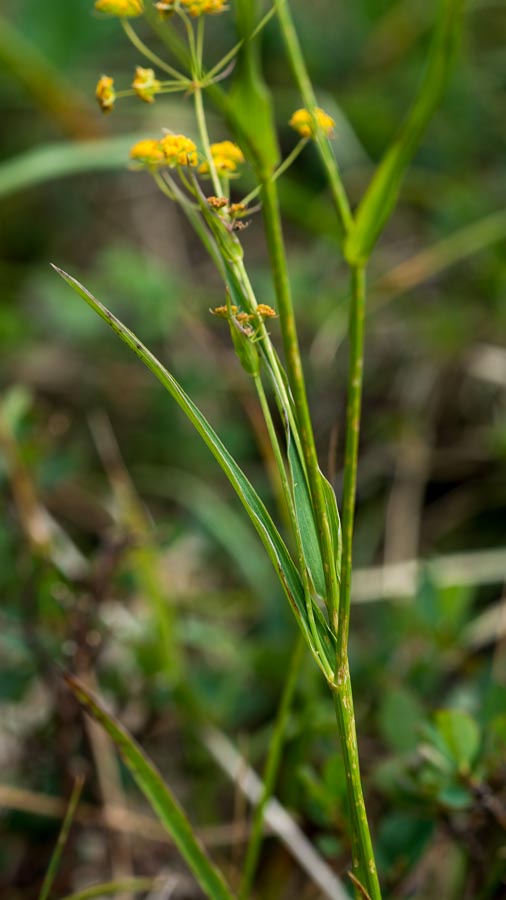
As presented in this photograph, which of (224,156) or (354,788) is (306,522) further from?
(224,156)

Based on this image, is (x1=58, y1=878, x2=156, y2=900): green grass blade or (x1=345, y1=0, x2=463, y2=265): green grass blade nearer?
(x1=345, y1=0, x2=463, y2=265): green grass blade

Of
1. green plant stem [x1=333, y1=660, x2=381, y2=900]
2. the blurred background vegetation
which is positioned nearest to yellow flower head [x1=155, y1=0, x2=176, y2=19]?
the blurred background vegetation

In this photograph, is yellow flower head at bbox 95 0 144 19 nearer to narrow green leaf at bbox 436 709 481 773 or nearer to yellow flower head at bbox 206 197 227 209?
yellow flower head at bbox 206 197 227 209

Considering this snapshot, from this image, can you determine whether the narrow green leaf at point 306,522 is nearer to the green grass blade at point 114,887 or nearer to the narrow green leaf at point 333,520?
the narrow green leaf at point 333,520

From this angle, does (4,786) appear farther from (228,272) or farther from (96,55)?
(96,55)

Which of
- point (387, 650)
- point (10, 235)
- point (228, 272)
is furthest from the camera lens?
Result: point (10, 235)

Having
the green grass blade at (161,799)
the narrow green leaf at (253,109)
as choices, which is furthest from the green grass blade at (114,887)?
the narrow green leaf at (253,109)

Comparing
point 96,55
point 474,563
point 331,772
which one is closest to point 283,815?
point 331,772
